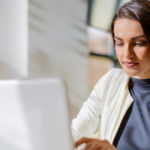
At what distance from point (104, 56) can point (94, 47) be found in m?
0.20

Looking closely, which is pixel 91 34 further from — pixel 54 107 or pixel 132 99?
pixel 54 107

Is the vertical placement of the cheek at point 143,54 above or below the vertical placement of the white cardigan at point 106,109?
above

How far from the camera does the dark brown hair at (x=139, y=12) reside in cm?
63

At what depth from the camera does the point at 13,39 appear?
208cm

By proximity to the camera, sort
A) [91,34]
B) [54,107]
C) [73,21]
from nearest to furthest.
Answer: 1. [54,107]
2. [73,21]
3. [91,34]

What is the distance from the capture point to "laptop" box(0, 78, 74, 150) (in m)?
0.25

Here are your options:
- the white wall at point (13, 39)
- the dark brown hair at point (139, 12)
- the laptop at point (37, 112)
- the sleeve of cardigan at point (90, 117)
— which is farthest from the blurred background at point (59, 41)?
the laptop at point (37, 112)

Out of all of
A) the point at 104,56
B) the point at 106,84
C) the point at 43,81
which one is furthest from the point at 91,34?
the point at 43,81

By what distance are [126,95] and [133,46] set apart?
21 centimetres

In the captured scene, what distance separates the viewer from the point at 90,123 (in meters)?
0.76

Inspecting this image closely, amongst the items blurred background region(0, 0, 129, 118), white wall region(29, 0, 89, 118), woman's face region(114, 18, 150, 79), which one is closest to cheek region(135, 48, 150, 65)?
woman's face region(114, 18, 150, 79)

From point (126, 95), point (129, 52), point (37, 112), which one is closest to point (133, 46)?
point (129, 52)

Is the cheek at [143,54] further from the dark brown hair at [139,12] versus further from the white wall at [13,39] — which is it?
the white wall at [13,39]

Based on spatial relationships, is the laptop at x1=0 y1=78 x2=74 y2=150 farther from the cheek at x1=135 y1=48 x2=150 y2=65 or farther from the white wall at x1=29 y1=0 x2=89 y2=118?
the white wall at x1=29 y1=0 x2=89 y2=118
